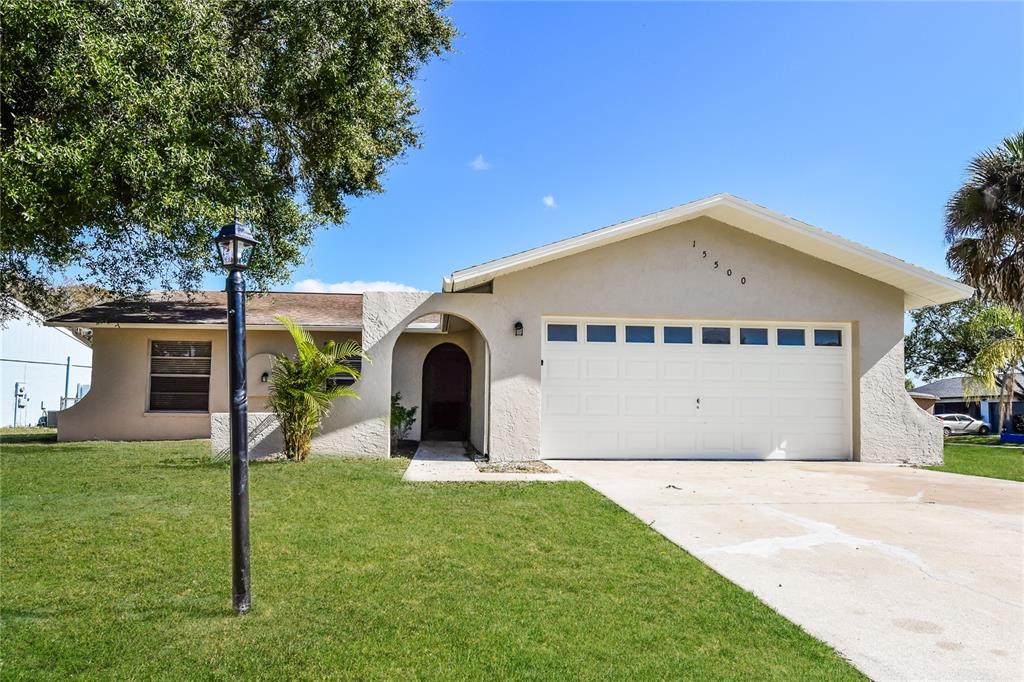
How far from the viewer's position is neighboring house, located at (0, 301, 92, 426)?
22.0m

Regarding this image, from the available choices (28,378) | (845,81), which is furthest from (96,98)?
(28,378)

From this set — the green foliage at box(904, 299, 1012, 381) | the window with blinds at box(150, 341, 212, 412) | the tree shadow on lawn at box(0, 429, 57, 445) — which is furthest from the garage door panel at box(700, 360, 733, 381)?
the green foliage at box(904, 299, 1012, 381)

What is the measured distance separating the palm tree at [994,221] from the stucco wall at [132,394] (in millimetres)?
17125

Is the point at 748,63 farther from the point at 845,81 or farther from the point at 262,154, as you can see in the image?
the point at 262,154

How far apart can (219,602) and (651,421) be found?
872 centimetres

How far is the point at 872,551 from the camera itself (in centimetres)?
526

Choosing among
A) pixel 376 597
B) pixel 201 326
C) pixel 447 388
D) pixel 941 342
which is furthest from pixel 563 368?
pixel 941 342

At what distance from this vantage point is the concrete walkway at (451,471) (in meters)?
8.74

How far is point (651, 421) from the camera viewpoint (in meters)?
11.4

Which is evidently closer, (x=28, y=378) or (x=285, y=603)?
(x=285, y=603)

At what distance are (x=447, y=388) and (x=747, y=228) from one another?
10.0 metres

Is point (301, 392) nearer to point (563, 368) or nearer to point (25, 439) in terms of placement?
point (563, 368)

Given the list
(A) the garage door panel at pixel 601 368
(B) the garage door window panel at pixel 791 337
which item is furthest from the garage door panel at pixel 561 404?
(B) the garage door window panel at pixel 791 337

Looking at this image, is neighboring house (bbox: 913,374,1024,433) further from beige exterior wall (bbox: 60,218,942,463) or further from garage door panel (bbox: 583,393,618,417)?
garage door panel (bbox: 583,393,618,417)
